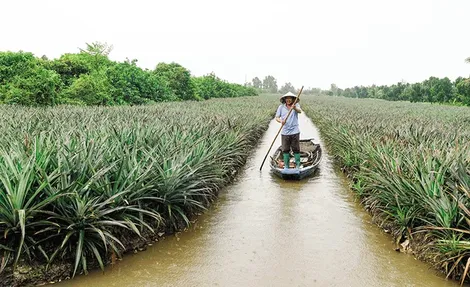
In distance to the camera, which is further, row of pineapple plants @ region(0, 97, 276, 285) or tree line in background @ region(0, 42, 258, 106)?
tree line in background @ region(0, 42, 258, 106)

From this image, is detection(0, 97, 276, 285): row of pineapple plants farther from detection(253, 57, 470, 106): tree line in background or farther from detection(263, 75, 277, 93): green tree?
detection(263, 75, 277, 93): green tree

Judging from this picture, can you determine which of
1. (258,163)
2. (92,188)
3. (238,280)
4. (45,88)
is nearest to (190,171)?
(92,188)

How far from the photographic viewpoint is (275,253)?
4.41m

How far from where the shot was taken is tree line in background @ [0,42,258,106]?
1569cm

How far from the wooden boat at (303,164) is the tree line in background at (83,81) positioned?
38.6 feet

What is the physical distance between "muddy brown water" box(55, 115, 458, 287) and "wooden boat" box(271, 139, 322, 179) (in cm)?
132

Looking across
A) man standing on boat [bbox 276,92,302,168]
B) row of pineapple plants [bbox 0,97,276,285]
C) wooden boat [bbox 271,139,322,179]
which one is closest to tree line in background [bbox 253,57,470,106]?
wooden boat [bbox 271,139,322,179]

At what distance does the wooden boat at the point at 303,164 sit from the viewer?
312 inches

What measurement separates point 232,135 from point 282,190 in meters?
1.95

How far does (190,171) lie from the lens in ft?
17.1

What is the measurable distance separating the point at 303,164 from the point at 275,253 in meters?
4.77

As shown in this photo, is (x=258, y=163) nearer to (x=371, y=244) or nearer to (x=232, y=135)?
(x=232, y=135)

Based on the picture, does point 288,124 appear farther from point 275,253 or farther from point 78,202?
point 78,202

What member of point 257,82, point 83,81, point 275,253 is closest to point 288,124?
point 275,253
